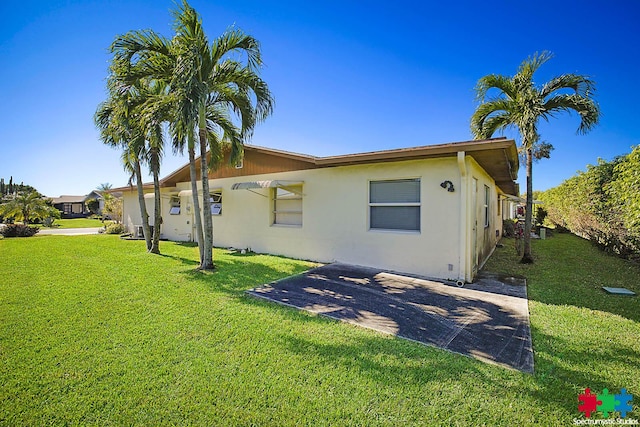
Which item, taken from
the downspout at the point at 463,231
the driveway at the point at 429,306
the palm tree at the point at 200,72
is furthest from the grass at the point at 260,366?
the palm tree at the point at 200,72

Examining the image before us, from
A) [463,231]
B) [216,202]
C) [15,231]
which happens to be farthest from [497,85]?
[15,231]

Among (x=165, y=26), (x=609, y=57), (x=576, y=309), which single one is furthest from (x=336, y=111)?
(x=576, y=309)

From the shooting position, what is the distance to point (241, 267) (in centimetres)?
951

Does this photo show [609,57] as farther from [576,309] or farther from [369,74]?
[576,309]

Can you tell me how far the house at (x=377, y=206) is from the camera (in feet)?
25.6

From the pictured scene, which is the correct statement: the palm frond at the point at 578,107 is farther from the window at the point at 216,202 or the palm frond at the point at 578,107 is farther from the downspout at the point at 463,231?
the window at the point at 216,202

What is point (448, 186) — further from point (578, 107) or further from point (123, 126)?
point (123, 126)

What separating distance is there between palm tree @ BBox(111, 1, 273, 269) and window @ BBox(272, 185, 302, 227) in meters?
2.87

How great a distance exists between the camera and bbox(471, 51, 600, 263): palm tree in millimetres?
9195

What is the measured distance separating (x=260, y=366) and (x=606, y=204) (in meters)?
17.6

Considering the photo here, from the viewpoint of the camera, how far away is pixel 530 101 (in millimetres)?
9367

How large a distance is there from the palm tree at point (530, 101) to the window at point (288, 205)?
26.6ft

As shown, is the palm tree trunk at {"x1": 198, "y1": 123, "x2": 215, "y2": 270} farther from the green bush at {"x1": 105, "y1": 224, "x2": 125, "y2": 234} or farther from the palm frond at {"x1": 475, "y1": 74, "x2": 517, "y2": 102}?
the green bush at {"x1": 105, "y1": 224, "x2": 125, "y2": 234}

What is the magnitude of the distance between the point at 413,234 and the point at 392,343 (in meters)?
4.91
